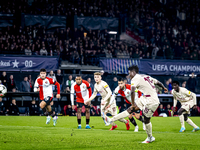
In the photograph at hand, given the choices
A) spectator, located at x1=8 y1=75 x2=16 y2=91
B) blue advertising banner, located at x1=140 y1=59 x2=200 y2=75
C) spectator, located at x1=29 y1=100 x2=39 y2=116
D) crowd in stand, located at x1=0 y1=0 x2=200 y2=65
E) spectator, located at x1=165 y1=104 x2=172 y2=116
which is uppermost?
crowd in stand, located at x1=0 y1=0 x2=200 y2=65

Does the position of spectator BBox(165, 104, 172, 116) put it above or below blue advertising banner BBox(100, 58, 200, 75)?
below

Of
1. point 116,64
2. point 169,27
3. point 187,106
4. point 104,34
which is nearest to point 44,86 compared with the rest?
point 187,106

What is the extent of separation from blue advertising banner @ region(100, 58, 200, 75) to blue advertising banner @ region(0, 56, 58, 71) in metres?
3.99

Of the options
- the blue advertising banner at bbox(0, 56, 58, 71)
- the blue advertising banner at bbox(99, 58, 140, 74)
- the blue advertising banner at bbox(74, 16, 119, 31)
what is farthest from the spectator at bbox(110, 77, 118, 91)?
the blue advertising banner at bbox(74, 16, 119, 31)

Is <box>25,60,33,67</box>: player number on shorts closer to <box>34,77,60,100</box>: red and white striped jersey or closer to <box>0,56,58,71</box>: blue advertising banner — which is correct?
<box>0,56,58,71</box>: blue advertising banner

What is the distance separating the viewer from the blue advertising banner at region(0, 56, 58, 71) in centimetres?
2323

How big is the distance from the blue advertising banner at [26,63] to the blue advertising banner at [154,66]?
3985mm

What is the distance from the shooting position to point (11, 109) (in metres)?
22.2

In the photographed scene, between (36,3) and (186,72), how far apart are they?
1535cm

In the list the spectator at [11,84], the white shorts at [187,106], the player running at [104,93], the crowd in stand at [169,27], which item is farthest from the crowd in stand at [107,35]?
the white shorts at [187,106]

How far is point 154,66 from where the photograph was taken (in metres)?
26.4

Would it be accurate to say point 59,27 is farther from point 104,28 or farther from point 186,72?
point 186,72

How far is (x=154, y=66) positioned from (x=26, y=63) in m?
10.5

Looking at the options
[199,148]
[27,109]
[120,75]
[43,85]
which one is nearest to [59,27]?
[120,75]
